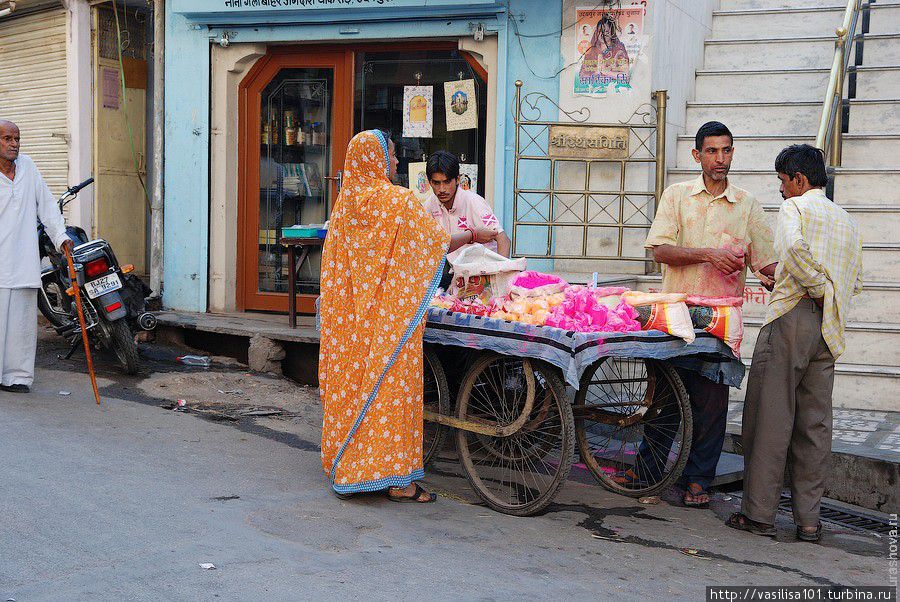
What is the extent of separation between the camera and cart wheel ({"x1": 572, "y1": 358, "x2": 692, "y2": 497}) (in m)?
5.11

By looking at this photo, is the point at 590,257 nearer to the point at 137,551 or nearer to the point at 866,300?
the point at 866,300

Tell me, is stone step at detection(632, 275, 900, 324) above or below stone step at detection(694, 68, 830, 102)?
below

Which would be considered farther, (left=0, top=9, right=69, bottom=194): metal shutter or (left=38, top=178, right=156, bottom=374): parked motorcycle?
(left=0, top=9, right=69, bottom=194): metal shutter

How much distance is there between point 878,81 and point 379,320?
20.0 feet

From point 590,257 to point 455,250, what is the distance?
231cm

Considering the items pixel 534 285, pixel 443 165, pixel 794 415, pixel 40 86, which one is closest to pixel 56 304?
pixel 40 86

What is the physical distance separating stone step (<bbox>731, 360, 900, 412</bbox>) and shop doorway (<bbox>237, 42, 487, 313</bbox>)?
3.60 m

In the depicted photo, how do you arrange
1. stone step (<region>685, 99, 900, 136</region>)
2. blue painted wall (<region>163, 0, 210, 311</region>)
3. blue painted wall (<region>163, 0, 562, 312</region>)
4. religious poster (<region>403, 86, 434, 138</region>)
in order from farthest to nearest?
1. blue painted wall (<region>163, 0, 210, 311</region>)
2. religious poster (<region>403, 86, 434, 138</region>)
3. blue painted wall (<region>163, 0, 562, 312</region>)
4. stone step (<region>685, 99, 900, 136</region>)

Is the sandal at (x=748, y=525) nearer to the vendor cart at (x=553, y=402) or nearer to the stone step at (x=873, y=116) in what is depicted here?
the vendor cart at (x=553, y=402)

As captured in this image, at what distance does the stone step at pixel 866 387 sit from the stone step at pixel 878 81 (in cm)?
320

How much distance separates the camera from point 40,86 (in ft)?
35.5

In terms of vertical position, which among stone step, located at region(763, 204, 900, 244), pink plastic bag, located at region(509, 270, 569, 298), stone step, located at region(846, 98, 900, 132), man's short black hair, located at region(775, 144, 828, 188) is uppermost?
stone step, located at region(846, 98, 900, 132)

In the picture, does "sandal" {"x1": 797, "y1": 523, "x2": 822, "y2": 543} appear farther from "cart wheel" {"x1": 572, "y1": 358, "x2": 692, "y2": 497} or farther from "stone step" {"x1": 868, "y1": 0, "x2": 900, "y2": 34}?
"stone step" {"x1": 868, "y1": 0, "x2": 900, "y2": 34}

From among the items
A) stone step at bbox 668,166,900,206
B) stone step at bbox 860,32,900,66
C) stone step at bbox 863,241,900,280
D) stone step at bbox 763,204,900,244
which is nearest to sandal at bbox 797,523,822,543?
stone step at bbox 863,241,900,280
